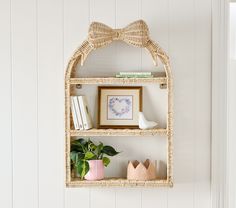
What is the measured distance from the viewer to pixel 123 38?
7.87 feet

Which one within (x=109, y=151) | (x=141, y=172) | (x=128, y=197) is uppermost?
(x=109, y=151)

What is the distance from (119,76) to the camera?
246cm

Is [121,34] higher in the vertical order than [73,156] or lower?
higher

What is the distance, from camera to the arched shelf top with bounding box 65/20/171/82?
7.68 feet

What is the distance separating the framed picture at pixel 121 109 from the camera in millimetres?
2510

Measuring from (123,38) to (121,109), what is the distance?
1.23 ft
